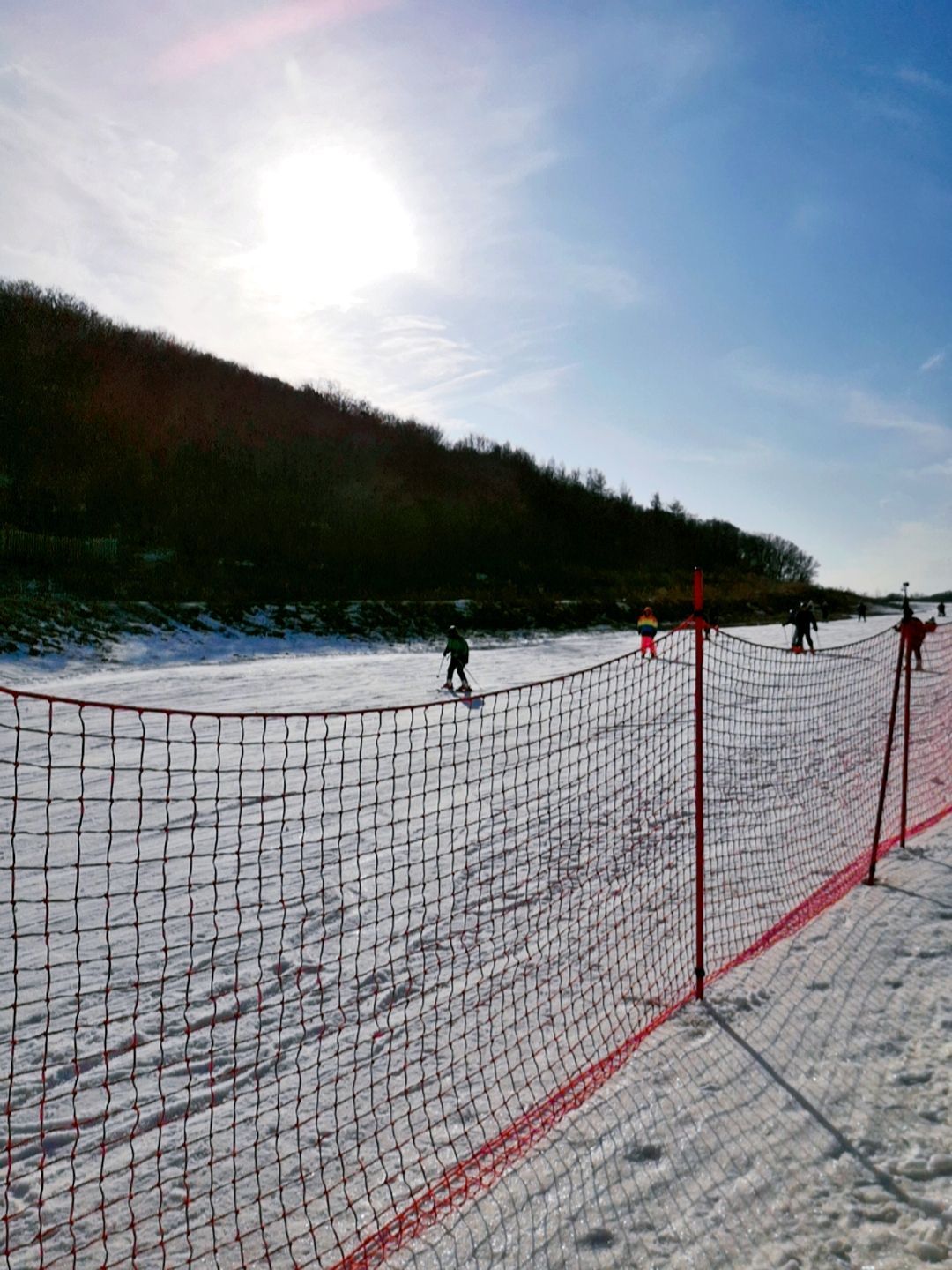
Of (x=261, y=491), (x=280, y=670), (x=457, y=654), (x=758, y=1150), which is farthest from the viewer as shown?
(x=261, y=491)

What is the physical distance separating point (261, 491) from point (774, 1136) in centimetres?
4667

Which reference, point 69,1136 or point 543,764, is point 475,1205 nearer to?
point 69,1136

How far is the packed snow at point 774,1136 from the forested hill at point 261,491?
25.4 m

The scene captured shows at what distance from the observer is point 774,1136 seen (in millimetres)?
3281

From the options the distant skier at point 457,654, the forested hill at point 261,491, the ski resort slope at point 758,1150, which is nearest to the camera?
the ski resort slope at point 758,1150

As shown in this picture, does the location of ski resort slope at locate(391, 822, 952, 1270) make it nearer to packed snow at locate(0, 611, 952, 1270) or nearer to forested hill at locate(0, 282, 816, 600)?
packed snow at locate(0, 611, 952, 1270)

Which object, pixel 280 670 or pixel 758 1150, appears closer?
pixel 758 1150

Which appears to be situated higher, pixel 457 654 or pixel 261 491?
pixel 261 491

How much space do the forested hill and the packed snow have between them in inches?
999

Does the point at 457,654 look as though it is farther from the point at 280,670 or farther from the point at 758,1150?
the point at 758,1150

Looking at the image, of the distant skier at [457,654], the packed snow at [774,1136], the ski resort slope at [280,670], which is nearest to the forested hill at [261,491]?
the ski resort slope at [280,670]

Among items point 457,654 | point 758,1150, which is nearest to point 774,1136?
point 758,1150

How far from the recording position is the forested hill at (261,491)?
34.6m

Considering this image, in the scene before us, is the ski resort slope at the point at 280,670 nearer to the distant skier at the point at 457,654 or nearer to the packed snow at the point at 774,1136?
the distant skier at the point at 457,654
